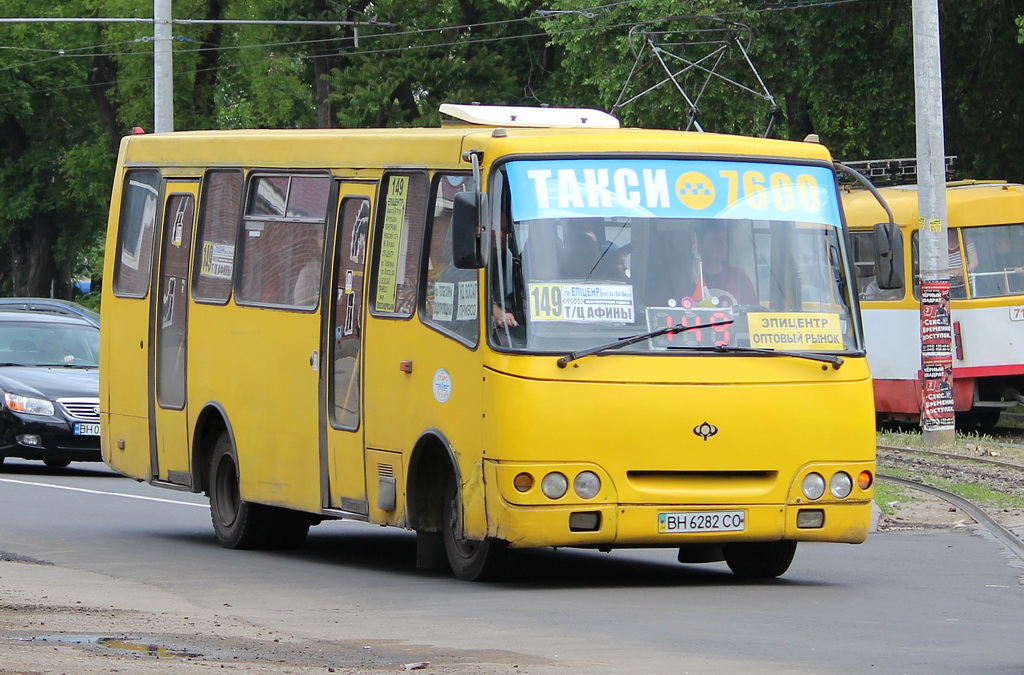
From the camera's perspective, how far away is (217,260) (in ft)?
47.3

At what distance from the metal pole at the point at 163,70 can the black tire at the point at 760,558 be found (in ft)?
65.6

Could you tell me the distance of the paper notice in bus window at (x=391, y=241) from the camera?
12.1 m

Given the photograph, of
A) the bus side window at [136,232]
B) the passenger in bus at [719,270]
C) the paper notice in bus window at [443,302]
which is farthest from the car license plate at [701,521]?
the bus side window at [136,232]

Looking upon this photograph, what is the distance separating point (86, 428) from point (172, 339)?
6150 millimetres

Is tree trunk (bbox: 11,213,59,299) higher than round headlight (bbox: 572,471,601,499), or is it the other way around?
tree trunk (bbox: 11,213,59,299)

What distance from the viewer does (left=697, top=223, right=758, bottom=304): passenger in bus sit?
11172mm

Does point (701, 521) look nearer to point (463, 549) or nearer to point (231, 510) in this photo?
point (463, 549)

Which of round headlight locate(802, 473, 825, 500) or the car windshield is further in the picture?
the car windshield

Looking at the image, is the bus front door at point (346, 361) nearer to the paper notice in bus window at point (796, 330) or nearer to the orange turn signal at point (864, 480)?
the paper notice in bus window at point (796, 330)

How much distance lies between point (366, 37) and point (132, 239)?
1356 inches

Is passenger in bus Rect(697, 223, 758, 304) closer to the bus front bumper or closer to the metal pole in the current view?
the bus front bumper

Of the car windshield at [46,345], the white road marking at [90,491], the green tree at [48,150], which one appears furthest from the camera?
the green tree at [48,150]

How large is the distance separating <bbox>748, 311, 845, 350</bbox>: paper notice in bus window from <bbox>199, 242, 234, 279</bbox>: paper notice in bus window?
4473 millimetres

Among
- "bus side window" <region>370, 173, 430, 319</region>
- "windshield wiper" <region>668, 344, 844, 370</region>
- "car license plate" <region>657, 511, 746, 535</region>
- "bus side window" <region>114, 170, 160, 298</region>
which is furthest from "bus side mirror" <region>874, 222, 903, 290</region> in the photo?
"bus side window" <region>114, 170, 160, 298</region>
